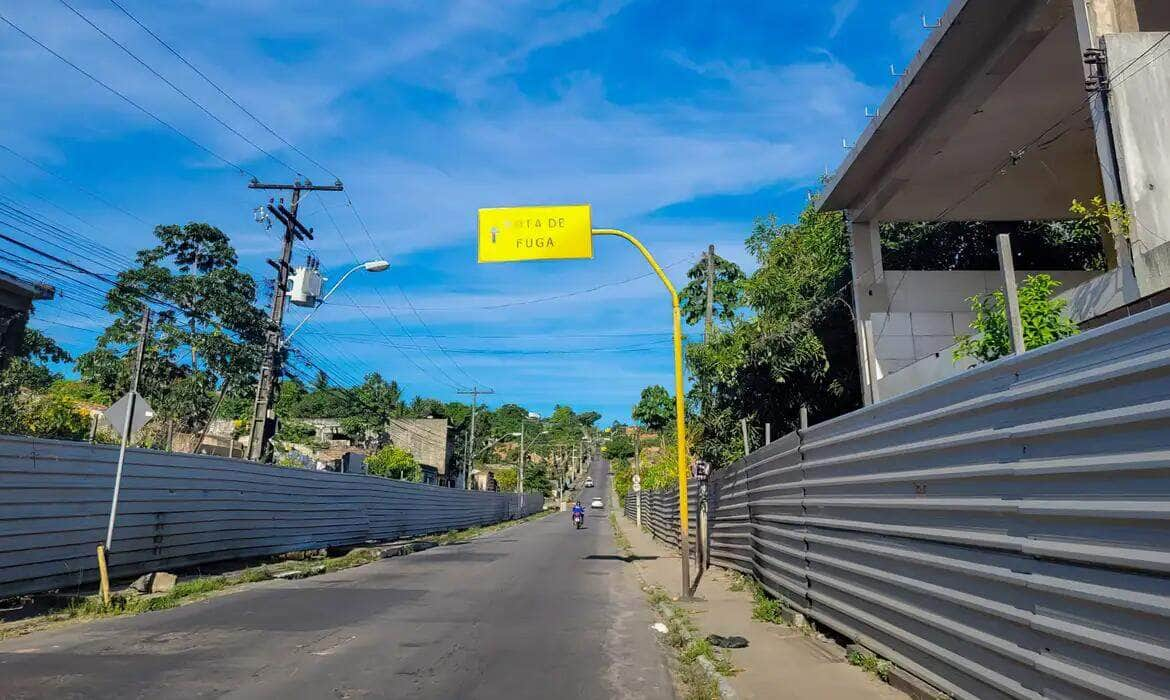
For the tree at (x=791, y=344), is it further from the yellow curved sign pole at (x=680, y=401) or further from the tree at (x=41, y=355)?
the tree at (x=41, y=355)

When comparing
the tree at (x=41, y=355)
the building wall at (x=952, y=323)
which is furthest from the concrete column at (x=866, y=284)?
the tree at (x=41, y=355)

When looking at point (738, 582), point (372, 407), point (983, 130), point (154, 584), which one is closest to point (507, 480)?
point (372, 407)

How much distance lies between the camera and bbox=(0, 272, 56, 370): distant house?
1723 centimetres

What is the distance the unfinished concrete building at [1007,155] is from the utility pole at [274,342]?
1468cm

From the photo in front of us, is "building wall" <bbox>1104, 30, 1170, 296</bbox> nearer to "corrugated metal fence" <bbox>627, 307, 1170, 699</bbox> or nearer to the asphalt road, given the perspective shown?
"corrugated metal fence" <bbox>627, 307, 1170, 699</bbox>

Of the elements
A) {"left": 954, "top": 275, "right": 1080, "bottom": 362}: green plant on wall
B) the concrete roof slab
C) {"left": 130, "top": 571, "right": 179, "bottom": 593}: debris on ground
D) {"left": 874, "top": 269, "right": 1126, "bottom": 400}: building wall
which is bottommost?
{"left": 130, "top": 571, "right": 179, "bottom": 593}: debris on ground

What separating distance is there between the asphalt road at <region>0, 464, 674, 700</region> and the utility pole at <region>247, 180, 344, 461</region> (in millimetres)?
7554

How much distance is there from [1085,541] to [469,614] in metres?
8.27

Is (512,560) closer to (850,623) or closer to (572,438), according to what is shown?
(850,623)

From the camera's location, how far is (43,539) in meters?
10.4

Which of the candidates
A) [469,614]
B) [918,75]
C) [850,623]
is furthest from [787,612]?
[918,75]

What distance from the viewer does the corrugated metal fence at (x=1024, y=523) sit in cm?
304

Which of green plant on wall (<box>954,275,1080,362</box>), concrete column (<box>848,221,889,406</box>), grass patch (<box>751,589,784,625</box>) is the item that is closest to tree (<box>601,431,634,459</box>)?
concrete column (<box>848,221,889,406</box>)

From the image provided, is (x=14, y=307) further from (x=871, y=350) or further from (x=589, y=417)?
(x=589, y=417)
